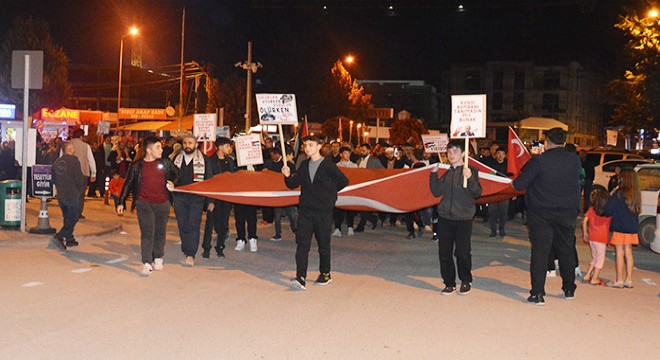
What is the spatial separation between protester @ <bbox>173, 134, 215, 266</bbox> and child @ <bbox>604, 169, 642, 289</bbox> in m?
6.07

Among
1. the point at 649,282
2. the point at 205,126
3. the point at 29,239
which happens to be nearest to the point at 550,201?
the point at 649,282

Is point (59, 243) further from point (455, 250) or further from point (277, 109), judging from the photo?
point (455, 250)

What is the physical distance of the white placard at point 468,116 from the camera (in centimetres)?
A: 1058

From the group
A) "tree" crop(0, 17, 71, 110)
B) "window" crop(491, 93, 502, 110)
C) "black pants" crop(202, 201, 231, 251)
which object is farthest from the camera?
"window" crop(491, 93, 502, 110)

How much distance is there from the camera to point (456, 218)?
9.97 meters

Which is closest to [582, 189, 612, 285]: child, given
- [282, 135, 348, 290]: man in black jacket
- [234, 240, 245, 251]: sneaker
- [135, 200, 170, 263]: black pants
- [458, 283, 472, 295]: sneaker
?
[458, 283, 472, 295]: sneaker

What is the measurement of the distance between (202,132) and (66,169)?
2952 mm

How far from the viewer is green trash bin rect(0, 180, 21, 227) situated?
606 inches

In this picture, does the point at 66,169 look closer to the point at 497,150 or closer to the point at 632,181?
the point at 632,181

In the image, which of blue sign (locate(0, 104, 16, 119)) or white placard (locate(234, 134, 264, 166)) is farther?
blue sign (locate(0, 104, 16, 119))

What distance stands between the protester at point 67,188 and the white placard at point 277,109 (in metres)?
3.63

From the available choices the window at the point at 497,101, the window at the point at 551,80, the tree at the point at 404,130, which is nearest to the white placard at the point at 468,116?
the tree at the point at 404,130

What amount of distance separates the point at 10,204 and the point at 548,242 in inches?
414

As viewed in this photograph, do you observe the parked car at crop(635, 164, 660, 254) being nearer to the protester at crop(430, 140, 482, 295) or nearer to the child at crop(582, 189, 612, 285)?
the child at crop(582, 189, 612, 285)
